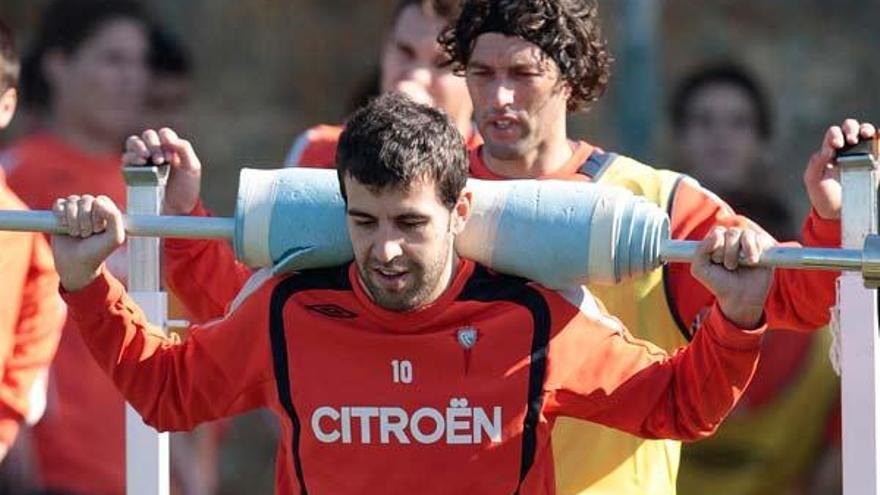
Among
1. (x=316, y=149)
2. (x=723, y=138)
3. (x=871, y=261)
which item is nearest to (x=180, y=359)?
(x=871, y=261)

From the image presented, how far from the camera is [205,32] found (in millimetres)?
9273

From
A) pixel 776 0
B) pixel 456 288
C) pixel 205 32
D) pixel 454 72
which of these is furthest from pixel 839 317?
pixel 205 32

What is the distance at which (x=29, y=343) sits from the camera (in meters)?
6.75

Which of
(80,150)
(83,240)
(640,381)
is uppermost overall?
(80,150)

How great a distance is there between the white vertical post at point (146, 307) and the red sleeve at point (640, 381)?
889 millimetres

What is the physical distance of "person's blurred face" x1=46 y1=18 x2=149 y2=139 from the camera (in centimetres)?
842

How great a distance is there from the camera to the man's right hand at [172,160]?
18.8ft

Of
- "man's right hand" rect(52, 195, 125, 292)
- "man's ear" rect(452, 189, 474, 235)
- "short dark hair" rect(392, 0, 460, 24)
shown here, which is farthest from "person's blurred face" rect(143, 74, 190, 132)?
"man's ear" rect(452, 189, 474, 235)

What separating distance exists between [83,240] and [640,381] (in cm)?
109

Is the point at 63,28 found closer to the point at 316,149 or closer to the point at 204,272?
the point at 316,149

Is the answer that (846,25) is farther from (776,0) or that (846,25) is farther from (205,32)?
(205,32)

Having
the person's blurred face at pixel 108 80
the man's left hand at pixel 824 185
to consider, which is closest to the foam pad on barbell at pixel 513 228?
the man's left hand at pixel 824 185

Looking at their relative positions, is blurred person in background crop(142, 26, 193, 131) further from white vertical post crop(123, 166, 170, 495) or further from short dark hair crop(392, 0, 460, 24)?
white vertical post crop(123, 166, 170, 495)

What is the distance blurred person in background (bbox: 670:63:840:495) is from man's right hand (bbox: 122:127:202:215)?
2505mm
